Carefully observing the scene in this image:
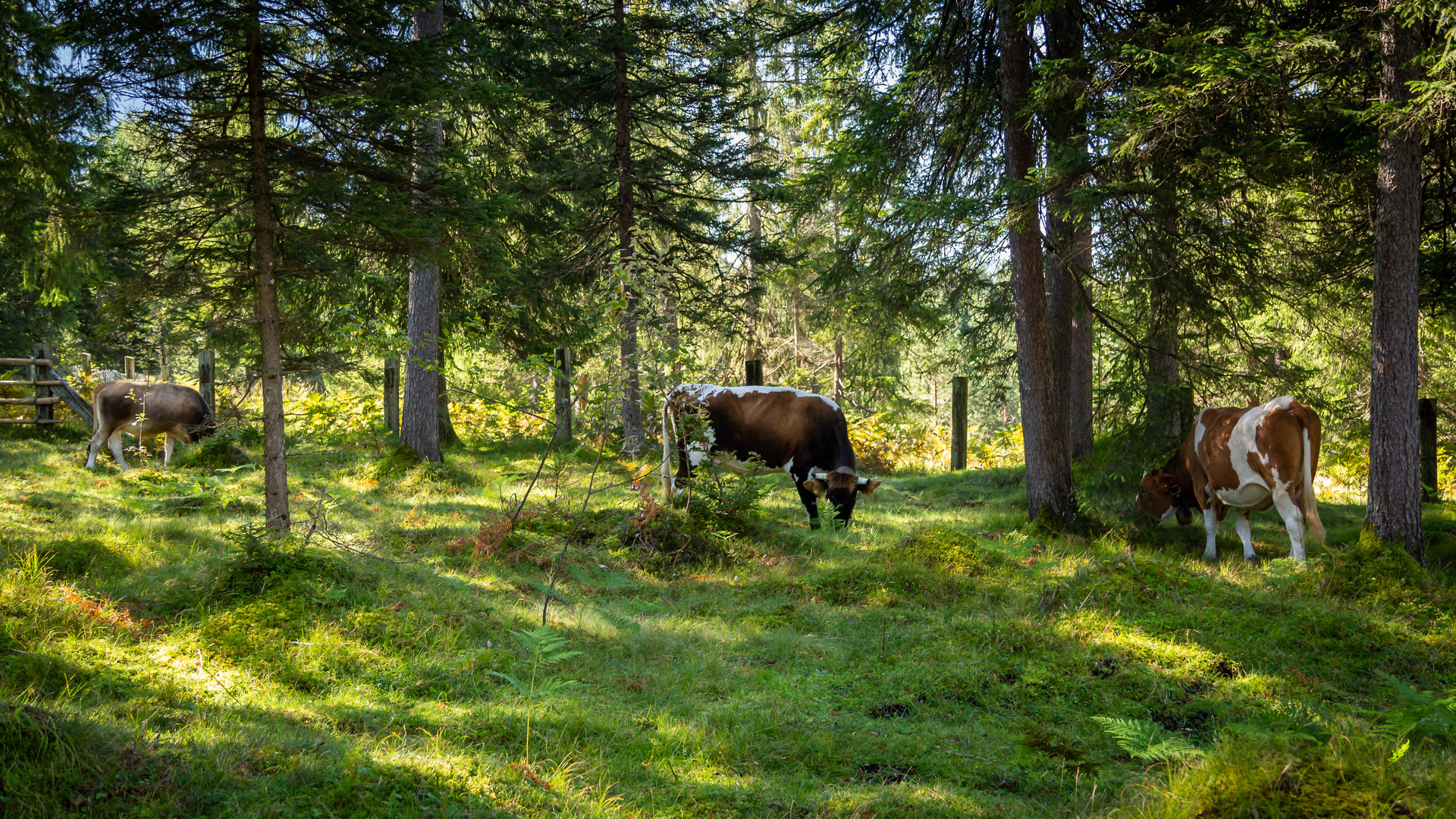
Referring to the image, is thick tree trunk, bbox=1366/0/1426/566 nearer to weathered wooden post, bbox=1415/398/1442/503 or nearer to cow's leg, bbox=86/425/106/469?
weathered wooden post, bbox=1415/398/1442/503

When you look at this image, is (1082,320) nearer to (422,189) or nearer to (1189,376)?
(1189,376)

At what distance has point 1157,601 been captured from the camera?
6695 millimetres

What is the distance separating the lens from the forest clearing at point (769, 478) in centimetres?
367

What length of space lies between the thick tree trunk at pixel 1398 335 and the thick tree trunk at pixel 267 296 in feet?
33.9

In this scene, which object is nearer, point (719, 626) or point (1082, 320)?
point (719, 626)

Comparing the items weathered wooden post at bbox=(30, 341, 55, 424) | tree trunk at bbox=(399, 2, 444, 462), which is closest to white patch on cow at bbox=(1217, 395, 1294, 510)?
tree trunk at bbox=(399, 2, 444, 462)

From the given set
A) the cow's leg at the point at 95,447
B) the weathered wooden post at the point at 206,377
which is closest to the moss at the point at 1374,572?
the cow's leg at the point at 95,447

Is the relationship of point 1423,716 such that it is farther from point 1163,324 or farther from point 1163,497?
point 1163,497

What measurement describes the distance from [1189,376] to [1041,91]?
4343 millimetres

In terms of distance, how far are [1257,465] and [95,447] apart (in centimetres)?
1683

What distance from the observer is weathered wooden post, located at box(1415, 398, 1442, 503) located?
1098 cm

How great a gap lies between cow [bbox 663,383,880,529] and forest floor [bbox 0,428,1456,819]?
1.01 m

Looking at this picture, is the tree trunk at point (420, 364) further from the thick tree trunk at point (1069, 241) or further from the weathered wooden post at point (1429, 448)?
the weathered wooden post at point (1429, 448)

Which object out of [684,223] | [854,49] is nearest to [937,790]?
[854,49]
